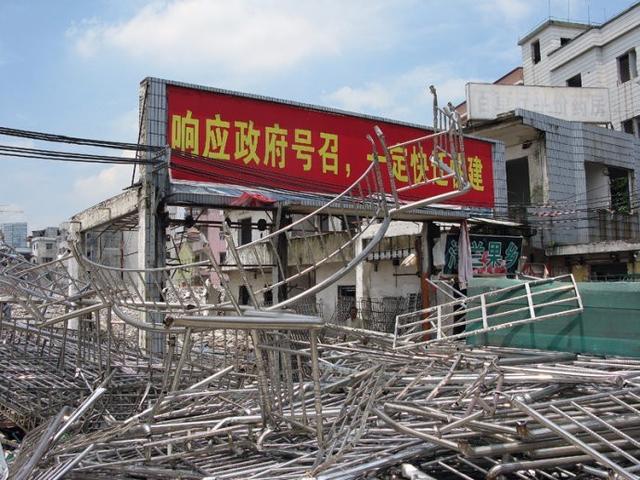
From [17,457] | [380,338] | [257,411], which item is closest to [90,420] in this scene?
[17,457]

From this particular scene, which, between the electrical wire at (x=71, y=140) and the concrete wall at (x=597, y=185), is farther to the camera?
the concrete wall at (x=597, y=185)

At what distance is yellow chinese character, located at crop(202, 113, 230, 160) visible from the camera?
951 centimetres

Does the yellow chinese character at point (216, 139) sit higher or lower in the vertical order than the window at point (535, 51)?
lower

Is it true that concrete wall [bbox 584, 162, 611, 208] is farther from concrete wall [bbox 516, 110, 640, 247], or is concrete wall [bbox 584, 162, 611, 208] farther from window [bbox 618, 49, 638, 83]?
window [bbox 618, 49, 638, 83]

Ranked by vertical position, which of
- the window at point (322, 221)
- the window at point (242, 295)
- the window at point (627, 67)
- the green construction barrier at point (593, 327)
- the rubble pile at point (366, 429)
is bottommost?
the rubble pile at point (366, 429)

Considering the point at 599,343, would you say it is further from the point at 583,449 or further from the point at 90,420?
the point at 90,420

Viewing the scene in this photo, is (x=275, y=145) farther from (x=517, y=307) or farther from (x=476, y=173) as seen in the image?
(x=476, y=173)

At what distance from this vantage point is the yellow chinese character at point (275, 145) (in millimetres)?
10188

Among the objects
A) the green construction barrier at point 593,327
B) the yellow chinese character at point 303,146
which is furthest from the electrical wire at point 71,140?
the green construction barrier at point 593,327

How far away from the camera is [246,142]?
32.7 ft

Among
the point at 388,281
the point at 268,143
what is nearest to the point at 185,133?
the point at 268,143

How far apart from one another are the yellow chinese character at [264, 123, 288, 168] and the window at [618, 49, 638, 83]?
18.9 meters

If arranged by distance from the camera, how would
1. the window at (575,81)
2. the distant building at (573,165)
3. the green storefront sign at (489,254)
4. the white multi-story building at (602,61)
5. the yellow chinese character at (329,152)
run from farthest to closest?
1. the window at (575,81)
2. the white multi-story building at (602,61)
3. the distant building at (573,165)
4. the green storefront sign at (489,254)
5. the yellow chinese character at (329,152)

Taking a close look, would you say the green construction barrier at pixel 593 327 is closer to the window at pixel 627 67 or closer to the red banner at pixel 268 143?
the red banner at pixel 268 143
